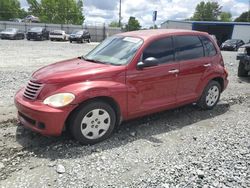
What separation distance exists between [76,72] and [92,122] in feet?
2.62

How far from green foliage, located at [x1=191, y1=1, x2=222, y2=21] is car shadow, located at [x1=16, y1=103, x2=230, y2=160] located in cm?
10402

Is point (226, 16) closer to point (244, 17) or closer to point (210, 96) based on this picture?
point (244, 17)

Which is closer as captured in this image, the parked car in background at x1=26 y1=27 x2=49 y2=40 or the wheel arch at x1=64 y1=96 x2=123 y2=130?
the wheel arch at x1=64 y1=96 x2=123 y2=130

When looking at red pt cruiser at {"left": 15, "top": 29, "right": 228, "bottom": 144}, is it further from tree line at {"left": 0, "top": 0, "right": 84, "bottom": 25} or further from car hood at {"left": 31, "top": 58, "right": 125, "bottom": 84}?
tree line at {"left": 0, "top": 0, "right": 84, "bottom": 25}

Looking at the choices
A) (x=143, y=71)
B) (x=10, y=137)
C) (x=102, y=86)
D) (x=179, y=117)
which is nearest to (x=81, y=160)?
(x=102, y=86)

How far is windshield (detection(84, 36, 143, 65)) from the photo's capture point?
5.22m

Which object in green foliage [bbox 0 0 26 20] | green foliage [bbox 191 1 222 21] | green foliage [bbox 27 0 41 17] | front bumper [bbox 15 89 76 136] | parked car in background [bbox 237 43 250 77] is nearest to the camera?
front bumper [bbox 15 89 76 136]

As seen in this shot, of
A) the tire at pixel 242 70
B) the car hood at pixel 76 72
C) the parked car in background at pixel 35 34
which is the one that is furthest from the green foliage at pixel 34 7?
the car hood at pixel 76 72

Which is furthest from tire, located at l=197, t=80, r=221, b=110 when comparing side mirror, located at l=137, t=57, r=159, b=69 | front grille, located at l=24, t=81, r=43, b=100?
front grille, located at l=24, t=81, r=43, b=100

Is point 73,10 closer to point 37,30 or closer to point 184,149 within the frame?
point 37,30

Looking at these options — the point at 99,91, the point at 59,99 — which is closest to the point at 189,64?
the point at 99,91

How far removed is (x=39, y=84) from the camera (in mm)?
4598

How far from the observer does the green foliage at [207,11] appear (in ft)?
346

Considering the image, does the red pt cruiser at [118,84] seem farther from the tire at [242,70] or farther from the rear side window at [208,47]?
the tire at [242,70]
